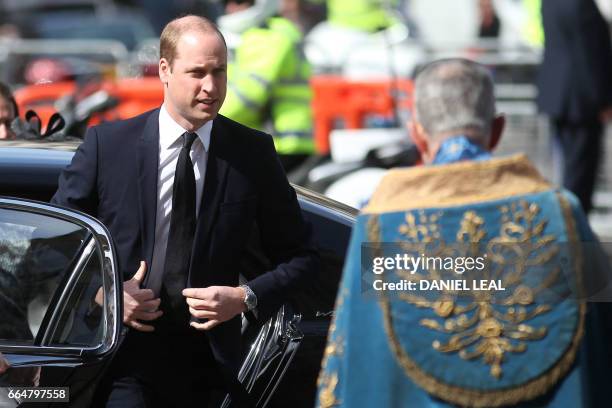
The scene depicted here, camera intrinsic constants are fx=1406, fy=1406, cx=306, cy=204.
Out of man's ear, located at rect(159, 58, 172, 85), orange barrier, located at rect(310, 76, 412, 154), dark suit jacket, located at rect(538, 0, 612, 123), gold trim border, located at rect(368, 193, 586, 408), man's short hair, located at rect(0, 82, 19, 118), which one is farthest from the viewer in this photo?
orange barrier, located at rect(310, 76, 412, 154)

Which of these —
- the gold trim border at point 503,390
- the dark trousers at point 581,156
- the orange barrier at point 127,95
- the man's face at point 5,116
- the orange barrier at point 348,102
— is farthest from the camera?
the orange barrier at point 348,102

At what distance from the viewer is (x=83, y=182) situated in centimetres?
370

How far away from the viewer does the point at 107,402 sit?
3.62 metres

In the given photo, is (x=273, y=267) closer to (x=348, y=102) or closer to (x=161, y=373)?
(x=161, y=373)

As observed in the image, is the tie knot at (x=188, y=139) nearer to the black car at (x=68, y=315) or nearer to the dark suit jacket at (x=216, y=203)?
the dark suit jacket at (x=216, y=203)

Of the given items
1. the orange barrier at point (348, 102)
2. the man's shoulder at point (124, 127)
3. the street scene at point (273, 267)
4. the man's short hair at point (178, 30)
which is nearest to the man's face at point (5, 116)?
the street scene at point (273, 267)

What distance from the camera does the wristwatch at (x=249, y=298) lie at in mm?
3678

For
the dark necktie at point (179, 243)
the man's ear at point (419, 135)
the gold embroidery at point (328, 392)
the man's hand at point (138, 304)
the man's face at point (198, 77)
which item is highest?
the man's face at point (198, 77)

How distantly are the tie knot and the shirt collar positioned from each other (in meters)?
0.02

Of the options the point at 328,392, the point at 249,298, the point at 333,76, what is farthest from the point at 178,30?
the point at 333,76

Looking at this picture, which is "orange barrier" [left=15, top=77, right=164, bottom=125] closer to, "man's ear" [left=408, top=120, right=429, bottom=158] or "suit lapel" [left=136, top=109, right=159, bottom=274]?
"suit lapel" [left=136, top=109, right=159, bottom=274]

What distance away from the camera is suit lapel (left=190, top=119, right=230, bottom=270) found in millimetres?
3648

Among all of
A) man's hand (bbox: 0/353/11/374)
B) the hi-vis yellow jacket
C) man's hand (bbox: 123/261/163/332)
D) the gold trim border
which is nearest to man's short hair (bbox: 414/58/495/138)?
the gold trim border

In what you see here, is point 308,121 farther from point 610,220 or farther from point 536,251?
point 536,251
